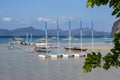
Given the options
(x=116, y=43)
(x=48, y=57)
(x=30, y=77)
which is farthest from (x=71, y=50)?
(x=116, y=43)

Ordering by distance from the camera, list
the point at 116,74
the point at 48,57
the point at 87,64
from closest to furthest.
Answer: the point at 87,64 → the point at 116,74 → the point at 48,57

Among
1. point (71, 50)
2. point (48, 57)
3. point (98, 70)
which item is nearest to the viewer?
point (98, 70)

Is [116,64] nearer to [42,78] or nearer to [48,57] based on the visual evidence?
[42,78]

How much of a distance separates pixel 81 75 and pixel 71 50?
53734mm

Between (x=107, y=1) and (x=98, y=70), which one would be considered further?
(x=98, y=70)

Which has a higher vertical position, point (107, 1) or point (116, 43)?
point (107, 1)

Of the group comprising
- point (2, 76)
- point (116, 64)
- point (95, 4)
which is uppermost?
point (95, 4)

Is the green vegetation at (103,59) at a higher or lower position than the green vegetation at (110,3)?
lower

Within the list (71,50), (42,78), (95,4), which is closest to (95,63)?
(95,4)

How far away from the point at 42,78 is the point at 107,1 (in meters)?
33.3

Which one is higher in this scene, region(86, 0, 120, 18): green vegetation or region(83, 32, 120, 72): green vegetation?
region(86, 0, 120, 18): green vegetation

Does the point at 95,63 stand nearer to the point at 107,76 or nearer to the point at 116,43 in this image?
the point at 116,43

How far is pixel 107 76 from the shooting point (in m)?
40.1

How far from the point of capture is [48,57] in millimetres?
70375
